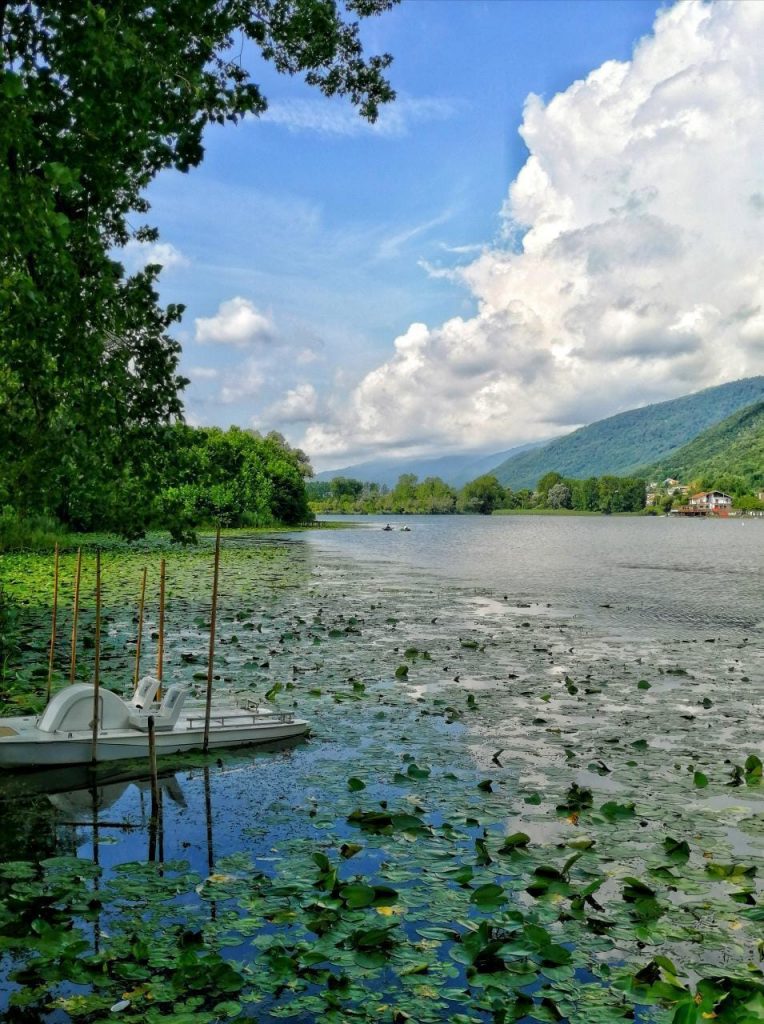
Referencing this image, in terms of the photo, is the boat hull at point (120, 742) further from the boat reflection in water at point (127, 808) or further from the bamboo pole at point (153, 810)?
the bamboo pole at point (153, 810)

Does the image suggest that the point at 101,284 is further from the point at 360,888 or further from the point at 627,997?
the point at 627,997

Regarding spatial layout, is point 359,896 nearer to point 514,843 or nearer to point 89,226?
point 514,843

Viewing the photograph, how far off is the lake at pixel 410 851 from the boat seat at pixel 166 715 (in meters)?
0.71

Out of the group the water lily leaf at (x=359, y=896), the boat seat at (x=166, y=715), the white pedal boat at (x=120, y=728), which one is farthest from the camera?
the boat seat at (x=166, y=715)

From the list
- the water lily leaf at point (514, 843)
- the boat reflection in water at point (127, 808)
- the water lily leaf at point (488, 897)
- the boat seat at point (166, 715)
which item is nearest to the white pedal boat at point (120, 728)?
the boat seat at point (166, 715)

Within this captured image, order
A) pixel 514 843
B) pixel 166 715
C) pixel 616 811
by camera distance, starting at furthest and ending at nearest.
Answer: pixel 166 715, pixel 616 811, pixel 514 843

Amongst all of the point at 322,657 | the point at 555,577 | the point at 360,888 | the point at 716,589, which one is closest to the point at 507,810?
the point at 360,888

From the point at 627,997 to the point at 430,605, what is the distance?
27141 millimetres

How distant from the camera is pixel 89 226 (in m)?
8.21

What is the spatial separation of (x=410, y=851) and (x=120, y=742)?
5.68 meters

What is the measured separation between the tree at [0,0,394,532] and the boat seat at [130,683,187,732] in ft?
14.6

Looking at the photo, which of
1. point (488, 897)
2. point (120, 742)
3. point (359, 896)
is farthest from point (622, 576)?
point (359, 896)

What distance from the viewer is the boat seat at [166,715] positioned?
42.4 feet

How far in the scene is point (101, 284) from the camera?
8172 millimetres
